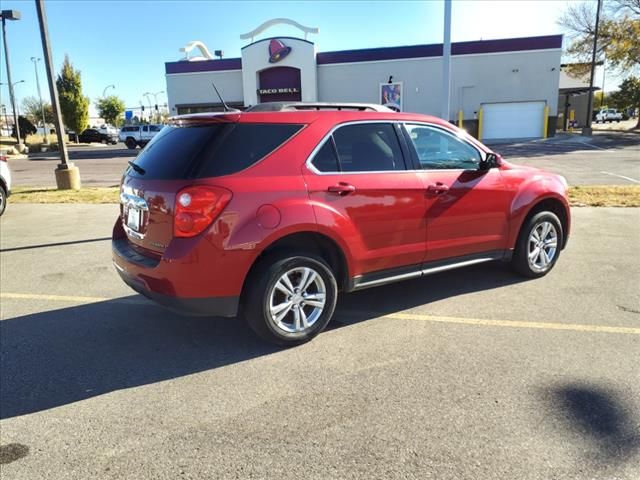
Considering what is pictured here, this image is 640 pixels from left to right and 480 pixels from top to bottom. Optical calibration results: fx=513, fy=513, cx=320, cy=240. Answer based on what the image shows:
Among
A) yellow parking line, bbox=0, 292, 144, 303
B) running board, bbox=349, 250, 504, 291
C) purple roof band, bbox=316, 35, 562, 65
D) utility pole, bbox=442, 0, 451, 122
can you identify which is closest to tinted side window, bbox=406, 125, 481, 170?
running board, bbox=349, 250, 504, 291

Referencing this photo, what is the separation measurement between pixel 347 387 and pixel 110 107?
267 ft

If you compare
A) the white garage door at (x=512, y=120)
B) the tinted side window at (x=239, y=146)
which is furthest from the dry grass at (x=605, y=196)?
the white garage door at (x=512, y=120)

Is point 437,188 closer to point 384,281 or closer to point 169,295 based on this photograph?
point 384,281

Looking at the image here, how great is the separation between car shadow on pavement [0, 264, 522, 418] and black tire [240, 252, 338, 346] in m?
0.19

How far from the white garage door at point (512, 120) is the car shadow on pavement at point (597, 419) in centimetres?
3641

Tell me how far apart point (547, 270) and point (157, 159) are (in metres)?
4.18

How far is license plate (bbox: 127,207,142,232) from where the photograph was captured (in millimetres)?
3941

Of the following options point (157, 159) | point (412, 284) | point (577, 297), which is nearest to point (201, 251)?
point (157, 159)

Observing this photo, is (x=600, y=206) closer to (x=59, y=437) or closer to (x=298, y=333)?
(x=298, y=333)

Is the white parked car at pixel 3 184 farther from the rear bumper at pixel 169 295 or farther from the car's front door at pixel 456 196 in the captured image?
the car's front door at pixel 456 196

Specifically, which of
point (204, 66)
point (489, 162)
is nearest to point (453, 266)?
point (489, 162)

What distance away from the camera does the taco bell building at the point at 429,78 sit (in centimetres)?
3550

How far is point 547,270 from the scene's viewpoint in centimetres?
558

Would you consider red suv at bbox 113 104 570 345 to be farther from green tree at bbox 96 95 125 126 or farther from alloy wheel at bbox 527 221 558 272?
green tree at bbox 96 95 125 126
